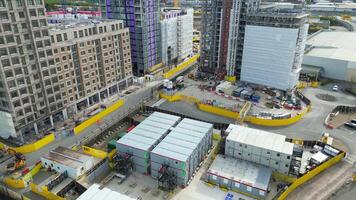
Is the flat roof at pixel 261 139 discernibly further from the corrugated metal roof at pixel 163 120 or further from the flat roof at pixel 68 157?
the flat roof at pixel 68 157

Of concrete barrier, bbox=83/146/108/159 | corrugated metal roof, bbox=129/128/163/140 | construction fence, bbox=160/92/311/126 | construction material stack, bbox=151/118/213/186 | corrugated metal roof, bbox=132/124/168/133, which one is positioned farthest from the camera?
construction fence, bbox=160/92/311/126

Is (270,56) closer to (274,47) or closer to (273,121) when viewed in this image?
(274,47)

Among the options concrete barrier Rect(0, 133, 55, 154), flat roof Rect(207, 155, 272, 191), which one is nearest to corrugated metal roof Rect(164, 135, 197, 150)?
flat roof Rect(207, 155, 272, 191)

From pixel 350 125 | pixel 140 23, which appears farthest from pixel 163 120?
pixel 350 125

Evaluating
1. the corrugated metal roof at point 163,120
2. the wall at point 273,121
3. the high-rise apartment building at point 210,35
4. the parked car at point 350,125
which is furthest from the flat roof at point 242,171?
the high-rise apartment building at point 210,35

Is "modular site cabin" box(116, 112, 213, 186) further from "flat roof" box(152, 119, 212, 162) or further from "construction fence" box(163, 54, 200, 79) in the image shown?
"construction fence" box(163, 54, 200, 79)

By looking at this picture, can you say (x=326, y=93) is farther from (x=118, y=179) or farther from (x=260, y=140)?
(x=118, y=179)
